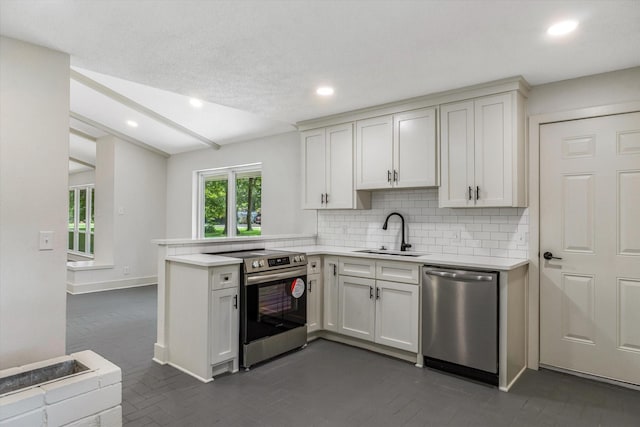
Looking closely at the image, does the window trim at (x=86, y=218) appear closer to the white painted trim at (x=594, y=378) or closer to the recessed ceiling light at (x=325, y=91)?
the recessed ceiling light at (x=325, y=91)

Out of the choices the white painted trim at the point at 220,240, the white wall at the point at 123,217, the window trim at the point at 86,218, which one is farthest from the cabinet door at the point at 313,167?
the window trim at the point at 86,218

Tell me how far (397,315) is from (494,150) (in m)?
1.64

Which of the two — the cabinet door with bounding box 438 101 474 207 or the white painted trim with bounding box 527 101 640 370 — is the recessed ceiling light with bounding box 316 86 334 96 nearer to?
the cabinet door with bounding box 438 101 474 207

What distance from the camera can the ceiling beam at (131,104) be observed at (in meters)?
4.31

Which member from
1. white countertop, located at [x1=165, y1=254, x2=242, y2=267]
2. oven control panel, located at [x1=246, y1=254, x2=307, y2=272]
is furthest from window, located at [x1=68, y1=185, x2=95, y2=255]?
oven control panel, located at [x1=246, y1=254, x2=307, y2=272]

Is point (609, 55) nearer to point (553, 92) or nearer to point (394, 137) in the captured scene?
point (553, 92)

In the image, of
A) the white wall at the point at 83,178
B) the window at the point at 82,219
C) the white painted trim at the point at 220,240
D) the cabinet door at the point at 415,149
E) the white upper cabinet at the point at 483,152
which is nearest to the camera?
the white upper cabinet at the point at 483,152

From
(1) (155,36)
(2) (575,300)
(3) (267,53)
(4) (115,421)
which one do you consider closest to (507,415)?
(2) (575,300)

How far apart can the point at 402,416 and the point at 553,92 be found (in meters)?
2.81

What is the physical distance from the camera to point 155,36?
2381 mm

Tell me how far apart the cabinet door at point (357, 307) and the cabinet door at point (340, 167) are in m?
0.88

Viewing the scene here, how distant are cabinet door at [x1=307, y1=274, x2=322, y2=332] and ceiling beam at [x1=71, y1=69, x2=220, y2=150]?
3250 millimetres

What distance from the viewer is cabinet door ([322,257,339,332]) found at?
3.81m

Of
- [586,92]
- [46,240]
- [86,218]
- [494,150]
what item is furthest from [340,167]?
[86,218]
